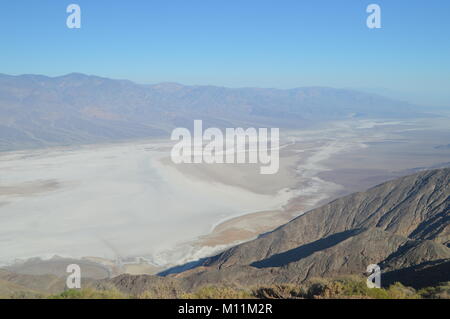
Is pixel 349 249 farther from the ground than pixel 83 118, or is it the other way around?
pixel 83 118

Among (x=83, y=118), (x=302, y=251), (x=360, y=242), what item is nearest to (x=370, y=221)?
(x=302, y=251)

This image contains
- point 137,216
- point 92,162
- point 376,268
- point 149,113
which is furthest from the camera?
point 149,113

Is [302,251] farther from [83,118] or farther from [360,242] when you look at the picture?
[83,118]

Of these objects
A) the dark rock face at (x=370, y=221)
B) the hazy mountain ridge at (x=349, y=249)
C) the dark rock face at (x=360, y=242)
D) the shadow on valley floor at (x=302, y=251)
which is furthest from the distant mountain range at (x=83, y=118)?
the shadow on valley floor at (x=302, y=251)

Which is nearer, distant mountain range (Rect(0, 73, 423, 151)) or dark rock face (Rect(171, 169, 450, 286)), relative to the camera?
dark rock face (Rect(171, 169, 450, 286))

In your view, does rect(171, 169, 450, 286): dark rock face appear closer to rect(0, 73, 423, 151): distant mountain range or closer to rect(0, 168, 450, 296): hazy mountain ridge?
rect(0, 168, 450, 296): hazy mountain ridge

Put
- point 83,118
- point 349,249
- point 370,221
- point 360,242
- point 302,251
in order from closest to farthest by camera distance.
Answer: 1. point 349,249
2. point 360,242
3. point 302,251
4. point 370,221
5. point 83,118

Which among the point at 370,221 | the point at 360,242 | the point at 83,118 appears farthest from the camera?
the point at 83,118

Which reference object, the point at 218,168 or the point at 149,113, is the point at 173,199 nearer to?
the point at 218,168

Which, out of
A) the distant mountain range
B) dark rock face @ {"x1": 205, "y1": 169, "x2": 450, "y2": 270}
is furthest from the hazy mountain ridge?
the distant mountain range

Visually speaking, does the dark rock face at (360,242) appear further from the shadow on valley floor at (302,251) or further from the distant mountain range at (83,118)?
the distant mountain range at (83,118)
